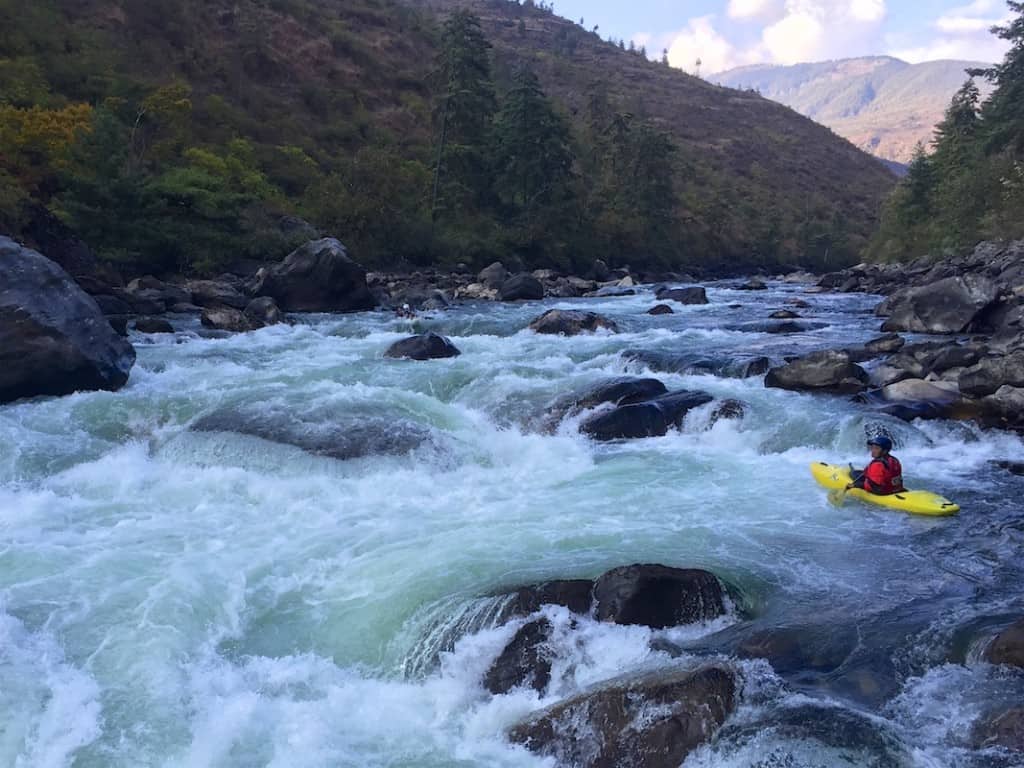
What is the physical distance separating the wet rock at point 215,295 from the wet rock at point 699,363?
33.9 ft

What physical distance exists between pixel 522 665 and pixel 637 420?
612cm

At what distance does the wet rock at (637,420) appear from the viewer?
36.0 feet

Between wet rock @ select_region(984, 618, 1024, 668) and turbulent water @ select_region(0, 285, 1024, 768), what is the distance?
0.42ft

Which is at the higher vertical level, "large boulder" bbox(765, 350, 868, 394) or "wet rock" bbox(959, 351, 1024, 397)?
"wet rock" bbox(959, 351, 1024, 397)

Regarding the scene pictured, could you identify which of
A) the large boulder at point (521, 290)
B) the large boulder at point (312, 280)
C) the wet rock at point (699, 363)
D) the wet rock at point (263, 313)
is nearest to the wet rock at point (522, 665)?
the wet rock at point (699, 363)

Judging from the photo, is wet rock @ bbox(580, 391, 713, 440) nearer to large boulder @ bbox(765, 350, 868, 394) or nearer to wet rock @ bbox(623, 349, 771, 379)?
large boulder @ bbox(765, 350, 868, 394)

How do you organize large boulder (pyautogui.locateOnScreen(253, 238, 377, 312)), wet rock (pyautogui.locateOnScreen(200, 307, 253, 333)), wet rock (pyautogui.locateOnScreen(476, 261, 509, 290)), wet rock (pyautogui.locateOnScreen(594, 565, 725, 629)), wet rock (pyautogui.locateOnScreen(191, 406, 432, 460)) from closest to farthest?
wet rock (pyautogui.locateOnScreen(594, 565, 725, 629)), wet rock (pyautogui.locateOnScreen(191, 406, 432, 460)), wet rock (pyautogui.locateOnScreen(200, 307, 253, 333)), large boulder (pyautogui.locateOnScreen(253, 238, 377, 312)), wet rock (pyautogui.locateOnScreen(476, 261, 509, 290))

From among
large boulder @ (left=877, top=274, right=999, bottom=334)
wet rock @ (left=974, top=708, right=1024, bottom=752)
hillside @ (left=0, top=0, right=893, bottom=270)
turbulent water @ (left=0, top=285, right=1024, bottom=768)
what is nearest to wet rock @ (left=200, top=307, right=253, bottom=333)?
turbulent water @ (left=0, top=285, right=1024, bottom=768)

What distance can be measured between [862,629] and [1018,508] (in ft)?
12.4

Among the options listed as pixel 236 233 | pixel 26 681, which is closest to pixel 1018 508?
pixel 26 681

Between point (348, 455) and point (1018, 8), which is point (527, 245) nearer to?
point (1018, 8)

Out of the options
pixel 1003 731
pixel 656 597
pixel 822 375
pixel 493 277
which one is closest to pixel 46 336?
pixel 656 597

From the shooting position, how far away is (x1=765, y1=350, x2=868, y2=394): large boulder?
503 inches

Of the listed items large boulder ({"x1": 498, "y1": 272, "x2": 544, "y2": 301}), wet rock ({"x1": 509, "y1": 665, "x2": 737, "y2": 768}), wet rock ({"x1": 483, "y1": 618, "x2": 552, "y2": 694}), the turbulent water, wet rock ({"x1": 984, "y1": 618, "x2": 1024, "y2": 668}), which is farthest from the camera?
large boulder ({"x1": 498, "y1": 272, "x2": 544, "y2": 301})
